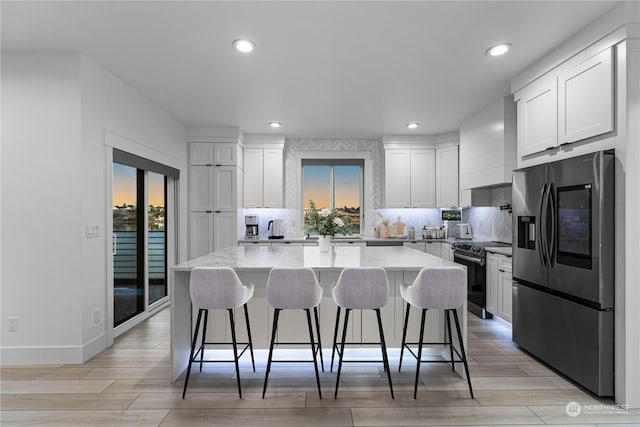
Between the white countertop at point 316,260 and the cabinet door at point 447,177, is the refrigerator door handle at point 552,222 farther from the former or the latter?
the cabinet door at point 447,177

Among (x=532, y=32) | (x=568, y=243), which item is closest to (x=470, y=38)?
(x=532, y=32)

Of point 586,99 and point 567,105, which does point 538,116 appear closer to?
point 567,105

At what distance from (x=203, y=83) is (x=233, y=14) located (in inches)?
56.8

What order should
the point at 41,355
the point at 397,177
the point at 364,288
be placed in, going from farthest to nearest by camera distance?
the point at 397,177, the point at 41,355, the point at 364,288

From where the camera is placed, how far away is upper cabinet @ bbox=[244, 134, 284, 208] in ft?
20.2

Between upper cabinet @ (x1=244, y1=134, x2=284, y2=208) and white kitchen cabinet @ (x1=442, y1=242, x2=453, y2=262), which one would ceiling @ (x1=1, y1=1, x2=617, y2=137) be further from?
white kitchen cabinet @ (x1=442, y1=242, x2=453, y2=262)

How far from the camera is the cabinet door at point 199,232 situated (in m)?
5.71

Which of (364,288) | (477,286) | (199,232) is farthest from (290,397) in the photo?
(199,232)

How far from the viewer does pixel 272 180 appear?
243 inches

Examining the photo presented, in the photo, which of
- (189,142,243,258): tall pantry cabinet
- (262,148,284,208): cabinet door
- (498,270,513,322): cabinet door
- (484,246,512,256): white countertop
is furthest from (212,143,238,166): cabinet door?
(498,270,513,322): cabinet door

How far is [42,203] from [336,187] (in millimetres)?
4499

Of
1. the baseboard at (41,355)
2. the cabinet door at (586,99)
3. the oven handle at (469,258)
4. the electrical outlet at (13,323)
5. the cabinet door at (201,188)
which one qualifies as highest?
the cabinet door at (586,99)

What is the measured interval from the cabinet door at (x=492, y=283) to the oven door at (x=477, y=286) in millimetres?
82

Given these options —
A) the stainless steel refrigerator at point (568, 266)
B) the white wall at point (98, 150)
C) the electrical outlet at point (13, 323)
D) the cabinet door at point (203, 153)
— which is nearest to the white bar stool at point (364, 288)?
the stainless steel refrigerator at point (568, 266)
